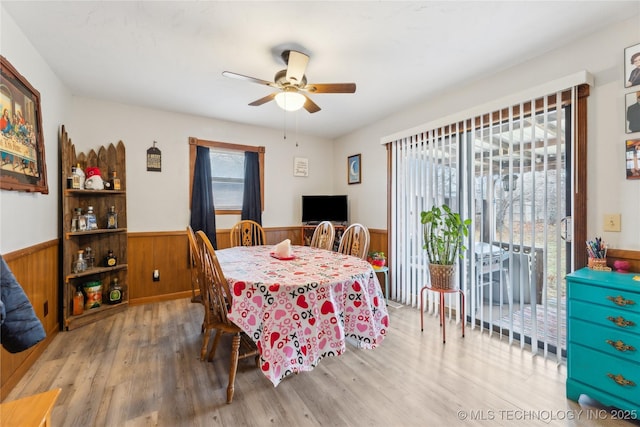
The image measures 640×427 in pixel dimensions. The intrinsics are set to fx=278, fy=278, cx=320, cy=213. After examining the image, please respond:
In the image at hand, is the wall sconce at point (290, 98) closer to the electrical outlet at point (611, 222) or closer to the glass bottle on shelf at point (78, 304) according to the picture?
the electrical outlet at point (611, 222)

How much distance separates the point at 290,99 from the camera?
221 cm

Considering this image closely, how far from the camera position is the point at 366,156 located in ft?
13.5

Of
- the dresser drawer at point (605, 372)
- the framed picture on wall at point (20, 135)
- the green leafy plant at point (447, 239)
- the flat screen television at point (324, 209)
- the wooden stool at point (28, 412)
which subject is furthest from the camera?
the flat screen television at point (324, 209)

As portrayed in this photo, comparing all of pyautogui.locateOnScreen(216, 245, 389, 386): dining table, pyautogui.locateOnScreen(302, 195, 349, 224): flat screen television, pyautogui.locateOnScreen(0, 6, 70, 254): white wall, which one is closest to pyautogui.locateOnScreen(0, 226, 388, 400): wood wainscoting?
pyautogui.locateOnScreen(0, 6, 70, 254): white wall

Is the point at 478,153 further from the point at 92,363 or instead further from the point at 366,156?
the point at 92,363

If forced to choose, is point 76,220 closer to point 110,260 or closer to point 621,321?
point 110,260

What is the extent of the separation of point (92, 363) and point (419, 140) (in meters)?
3.59

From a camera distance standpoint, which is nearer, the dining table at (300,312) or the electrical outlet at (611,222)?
the dining table at (300,312)

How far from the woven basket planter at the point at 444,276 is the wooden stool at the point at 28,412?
2493mm

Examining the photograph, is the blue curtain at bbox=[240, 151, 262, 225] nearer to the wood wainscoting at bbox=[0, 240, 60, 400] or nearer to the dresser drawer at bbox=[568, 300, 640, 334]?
the wood wainscoting at bbox=[0, 240, 60, 400]

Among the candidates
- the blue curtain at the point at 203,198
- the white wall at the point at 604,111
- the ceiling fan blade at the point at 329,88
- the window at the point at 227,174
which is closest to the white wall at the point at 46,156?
the blue curtain at the point at 203,198

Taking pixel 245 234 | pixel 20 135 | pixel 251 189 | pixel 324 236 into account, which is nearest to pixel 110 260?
pixel 245 234

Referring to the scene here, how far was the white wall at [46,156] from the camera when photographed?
5.74 ft

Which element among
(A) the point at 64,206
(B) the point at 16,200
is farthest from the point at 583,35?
(A) the point at 64,206
